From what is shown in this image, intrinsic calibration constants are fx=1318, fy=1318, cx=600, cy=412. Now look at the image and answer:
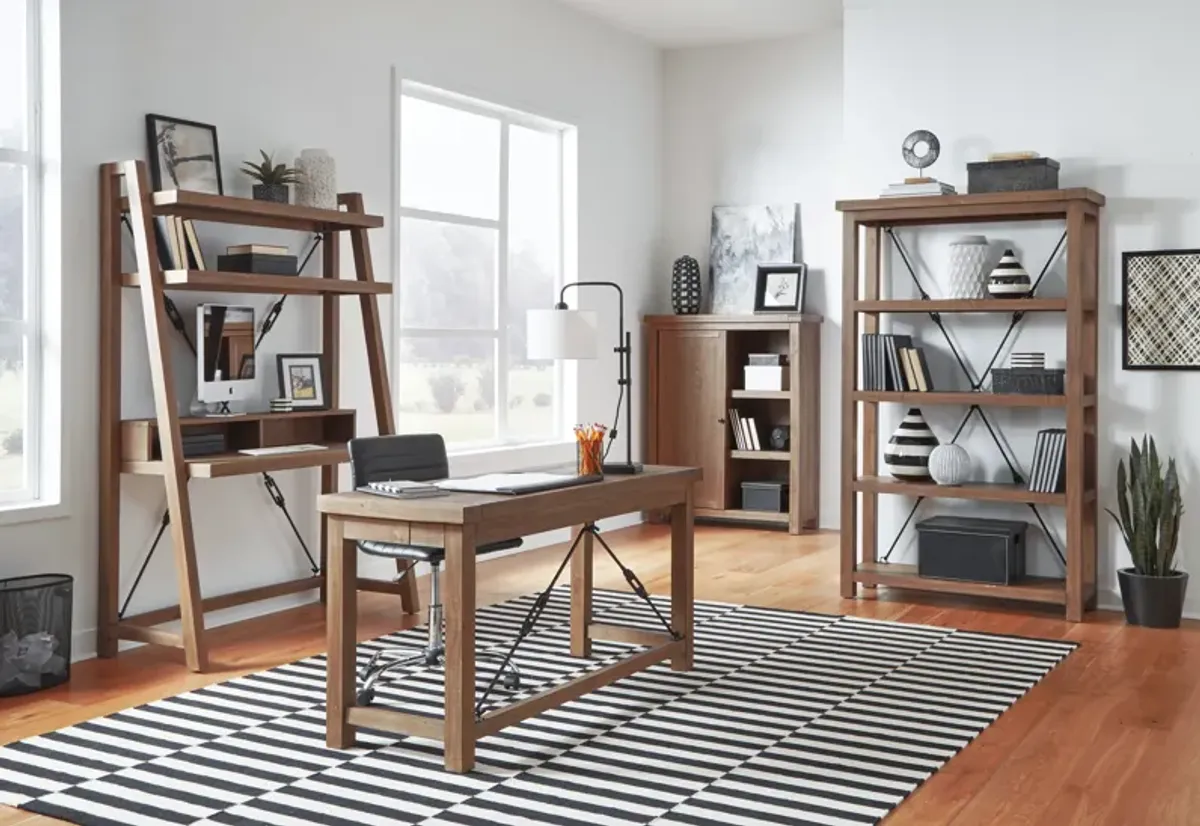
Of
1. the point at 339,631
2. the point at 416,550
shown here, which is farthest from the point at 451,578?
the point at 416,550

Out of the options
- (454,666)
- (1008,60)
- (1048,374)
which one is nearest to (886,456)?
(1048,374)

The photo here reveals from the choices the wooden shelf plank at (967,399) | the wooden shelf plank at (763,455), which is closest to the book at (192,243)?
the wooden shelf plank at (967,399)

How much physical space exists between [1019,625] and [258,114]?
3.92 m

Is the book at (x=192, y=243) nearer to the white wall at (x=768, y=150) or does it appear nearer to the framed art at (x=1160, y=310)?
the framed art at (x=1160, y=310)

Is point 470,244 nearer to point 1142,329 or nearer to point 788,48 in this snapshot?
point 788,48

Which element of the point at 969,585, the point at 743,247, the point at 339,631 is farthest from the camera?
the point at 743,247

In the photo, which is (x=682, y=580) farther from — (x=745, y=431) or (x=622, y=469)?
(x=745, y=431)

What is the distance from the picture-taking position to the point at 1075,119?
6.04 m

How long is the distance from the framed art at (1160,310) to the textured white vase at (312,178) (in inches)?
139

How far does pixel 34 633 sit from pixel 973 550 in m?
3.89

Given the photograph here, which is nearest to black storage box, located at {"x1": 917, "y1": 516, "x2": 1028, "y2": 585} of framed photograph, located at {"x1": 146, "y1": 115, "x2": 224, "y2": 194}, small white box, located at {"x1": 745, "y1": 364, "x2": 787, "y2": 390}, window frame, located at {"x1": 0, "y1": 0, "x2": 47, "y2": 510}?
small white box, located at {"x1": 745, "y1": 364, "x2": 787, "y2": 390}

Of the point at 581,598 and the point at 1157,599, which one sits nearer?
the point at 581,598

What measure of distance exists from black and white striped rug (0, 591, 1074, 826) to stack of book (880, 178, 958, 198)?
6.79ft

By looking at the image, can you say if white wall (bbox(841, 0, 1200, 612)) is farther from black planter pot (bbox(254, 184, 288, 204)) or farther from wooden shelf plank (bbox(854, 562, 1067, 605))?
black planter pot (bbox(254, 184, 288, 204))
